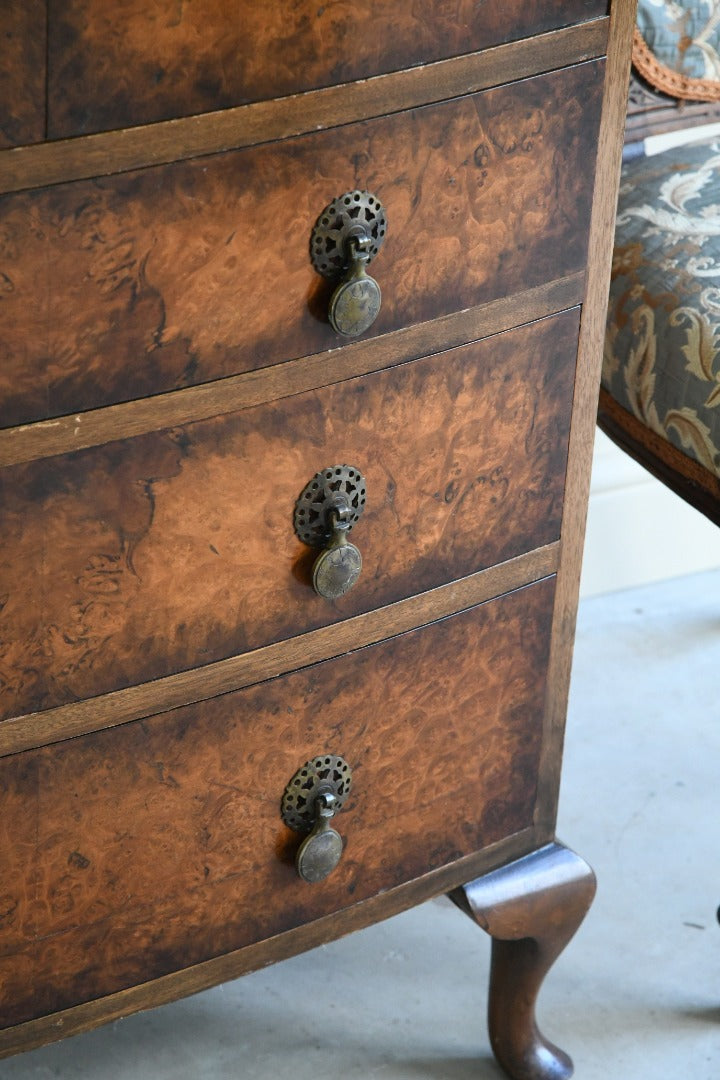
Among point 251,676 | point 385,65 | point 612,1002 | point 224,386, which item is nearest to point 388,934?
point 612,1002

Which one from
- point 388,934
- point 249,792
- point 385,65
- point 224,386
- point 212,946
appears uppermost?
point 385,65

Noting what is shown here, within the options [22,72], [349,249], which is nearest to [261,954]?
[349,249]

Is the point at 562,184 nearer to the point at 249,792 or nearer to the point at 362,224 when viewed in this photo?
the point at 362,224

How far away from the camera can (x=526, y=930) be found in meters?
1.05

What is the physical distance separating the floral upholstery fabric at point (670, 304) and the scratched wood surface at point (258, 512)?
0.69 feet

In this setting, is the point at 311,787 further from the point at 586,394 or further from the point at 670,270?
the point at 670,270

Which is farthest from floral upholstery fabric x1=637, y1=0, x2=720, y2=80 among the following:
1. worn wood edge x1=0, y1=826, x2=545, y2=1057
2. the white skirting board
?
worn wood edge x1=0, y1=826, x2=545, y2=1057

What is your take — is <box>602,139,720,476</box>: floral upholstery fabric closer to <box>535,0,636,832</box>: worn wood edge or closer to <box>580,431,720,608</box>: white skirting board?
<box>535,0,636,832</box>: worn wood edge

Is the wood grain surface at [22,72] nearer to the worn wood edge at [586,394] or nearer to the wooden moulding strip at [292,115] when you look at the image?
the wooden moulding strip at [292,115]

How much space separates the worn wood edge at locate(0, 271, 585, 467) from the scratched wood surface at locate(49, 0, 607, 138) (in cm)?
13

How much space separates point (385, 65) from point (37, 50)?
0.58ft

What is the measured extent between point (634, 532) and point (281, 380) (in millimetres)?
982

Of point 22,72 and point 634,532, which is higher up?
point 22,72

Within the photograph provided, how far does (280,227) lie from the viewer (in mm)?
725
